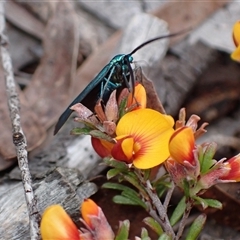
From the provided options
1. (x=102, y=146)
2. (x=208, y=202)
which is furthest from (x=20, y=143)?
(x=208, y=202)

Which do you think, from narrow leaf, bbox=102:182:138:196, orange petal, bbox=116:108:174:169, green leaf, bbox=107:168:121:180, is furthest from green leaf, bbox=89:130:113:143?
narrow leaf, bbox=102:182:138:196

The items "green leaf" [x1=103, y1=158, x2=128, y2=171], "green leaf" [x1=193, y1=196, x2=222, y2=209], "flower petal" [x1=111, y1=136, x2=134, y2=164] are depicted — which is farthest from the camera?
"green leaf" [x1=103, y1=158, x2=128, y2=171]

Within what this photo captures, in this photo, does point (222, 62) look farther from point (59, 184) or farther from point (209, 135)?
point (59, 184)

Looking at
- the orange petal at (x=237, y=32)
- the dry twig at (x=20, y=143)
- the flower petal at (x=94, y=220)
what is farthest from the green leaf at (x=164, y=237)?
the orange petal at (x=237, y=32)

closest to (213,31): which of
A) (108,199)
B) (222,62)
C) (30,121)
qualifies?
(222,62)

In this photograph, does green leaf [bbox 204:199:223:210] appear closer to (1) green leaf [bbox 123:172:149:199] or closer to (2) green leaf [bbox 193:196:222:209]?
(2) green leaf [bbox 193:196:222:209]

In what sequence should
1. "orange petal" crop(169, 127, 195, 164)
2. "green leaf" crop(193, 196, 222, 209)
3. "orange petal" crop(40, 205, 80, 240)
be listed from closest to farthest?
"orange petal" crop(40, 205, 80, 240)
"orange petal" crop(169, 127, 195, 164)
"green leaf" crop(193, 196, 222, 209)
